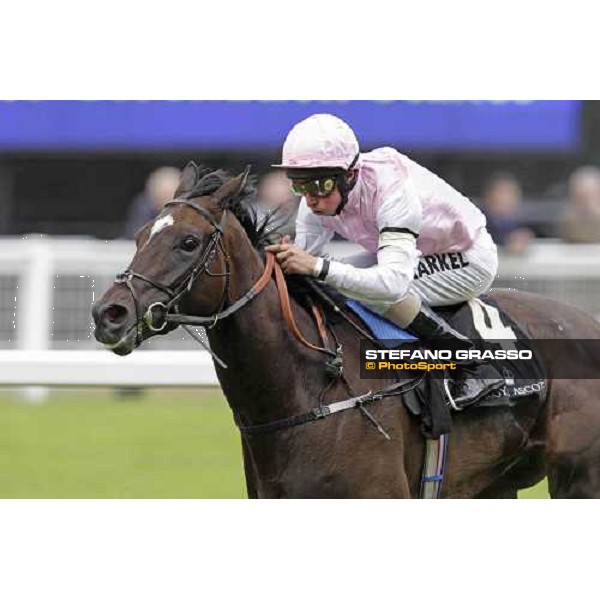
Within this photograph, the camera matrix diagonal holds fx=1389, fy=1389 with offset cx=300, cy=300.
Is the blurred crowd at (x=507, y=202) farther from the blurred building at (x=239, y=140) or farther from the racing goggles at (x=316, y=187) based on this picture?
the racing goggles at (x=316, y=187)

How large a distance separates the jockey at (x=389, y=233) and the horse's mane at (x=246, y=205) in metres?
0.10

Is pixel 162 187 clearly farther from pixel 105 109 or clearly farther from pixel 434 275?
pixel 434 275

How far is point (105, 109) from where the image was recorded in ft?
21.4

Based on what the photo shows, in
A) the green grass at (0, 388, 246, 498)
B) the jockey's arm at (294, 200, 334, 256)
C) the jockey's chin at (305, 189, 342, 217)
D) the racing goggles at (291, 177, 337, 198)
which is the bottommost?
the green grass at (0, 388, 246, 498)

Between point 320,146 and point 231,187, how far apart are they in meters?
0.39

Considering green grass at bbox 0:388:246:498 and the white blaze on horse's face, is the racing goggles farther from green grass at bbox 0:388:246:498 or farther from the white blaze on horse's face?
green grass at bbox 0:388:246:498

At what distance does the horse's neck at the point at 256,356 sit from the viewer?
17.5 feet

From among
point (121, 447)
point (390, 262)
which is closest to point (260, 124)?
point (390, 262)

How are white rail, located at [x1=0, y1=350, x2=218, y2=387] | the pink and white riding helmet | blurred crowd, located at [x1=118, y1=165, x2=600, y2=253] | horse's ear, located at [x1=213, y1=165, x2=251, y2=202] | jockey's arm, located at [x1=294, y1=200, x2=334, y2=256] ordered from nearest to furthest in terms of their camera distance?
1. horse's ear, located at [x1=213, y1=165, x2=251, y2=202]
2. the pink and white riding helmet
3. jockey's arm, located at [x1=294, y1=200, x2=334, y2=256]
4. blurred crowd, located at [x1=118, y1=165, x2=600, y2=253]
5. white rail, located at [x1=0, y1=350, x2=218, y2=387]

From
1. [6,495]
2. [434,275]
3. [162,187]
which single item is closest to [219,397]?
[6,495]

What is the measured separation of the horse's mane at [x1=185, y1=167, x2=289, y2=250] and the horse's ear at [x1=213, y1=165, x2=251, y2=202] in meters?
0.02

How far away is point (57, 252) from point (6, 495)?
9.18 feet

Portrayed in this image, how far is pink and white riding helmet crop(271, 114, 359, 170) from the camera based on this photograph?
545cm

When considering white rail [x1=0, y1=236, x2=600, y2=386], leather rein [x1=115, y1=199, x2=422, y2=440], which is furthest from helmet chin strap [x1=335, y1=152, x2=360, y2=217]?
white rail [x1=0, y1=236, x2=600, y2=386]
